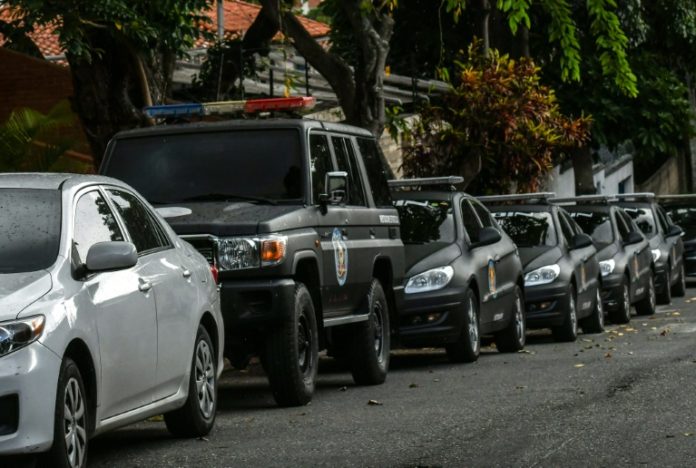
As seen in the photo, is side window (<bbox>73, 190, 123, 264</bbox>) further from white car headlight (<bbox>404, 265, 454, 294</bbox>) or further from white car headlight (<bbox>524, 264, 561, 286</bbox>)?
white car headlight (<bbox>524, 264, 561, 286</bbox>)

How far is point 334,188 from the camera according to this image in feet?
39.7

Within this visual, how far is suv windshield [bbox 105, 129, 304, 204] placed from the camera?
12.1 m

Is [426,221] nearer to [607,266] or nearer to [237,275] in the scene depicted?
[237,275]

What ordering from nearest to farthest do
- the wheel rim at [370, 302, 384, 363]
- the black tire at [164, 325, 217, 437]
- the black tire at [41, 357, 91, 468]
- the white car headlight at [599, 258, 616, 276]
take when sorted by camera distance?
the black tire at [41, 357, 91, 468], the black tire at [164, 325, 217, 437], the wheel rim at [370, 302, 384, 363], the white car headlight at [599, 258, 616, 276]

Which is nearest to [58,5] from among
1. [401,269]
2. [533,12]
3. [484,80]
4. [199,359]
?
[401,269]

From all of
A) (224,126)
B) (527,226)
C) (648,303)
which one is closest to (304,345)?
(224,126)

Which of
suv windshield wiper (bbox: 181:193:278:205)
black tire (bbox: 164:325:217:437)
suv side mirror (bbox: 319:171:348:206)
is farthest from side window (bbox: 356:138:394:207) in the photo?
black tire (bbox: 164:325:217:437)

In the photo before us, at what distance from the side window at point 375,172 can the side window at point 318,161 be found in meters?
0.99

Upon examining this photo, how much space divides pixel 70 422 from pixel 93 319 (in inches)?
21.5

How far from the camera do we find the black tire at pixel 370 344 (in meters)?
12.9

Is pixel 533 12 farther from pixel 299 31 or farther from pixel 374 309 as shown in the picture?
pixel 374 309

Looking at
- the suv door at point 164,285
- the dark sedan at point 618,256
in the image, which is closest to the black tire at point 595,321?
the dark sedan at point 618,256

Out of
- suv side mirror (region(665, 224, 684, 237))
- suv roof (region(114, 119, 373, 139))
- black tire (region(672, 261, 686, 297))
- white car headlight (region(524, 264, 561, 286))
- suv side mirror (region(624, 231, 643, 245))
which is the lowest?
black tire (region(672, 261, 686, 297))

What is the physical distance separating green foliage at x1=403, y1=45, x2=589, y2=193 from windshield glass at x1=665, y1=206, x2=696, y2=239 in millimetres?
7803
